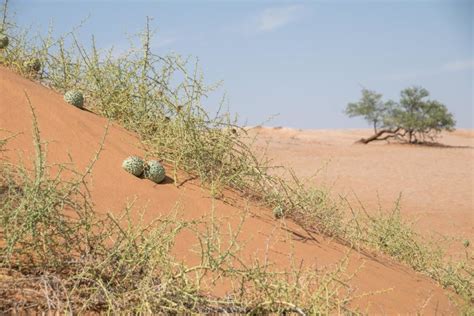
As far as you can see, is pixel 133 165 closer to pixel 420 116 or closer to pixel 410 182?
pixel 410 182

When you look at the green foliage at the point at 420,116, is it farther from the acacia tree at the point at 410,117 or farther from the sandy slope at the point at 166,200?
the sandy slope at the point at 166,200

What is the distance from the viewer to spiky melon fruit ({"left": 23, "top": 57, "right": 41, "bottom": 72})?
5.19m

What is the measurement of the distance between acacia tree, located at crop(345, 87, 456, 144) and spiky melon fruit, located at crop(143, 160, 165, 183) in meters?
24.6

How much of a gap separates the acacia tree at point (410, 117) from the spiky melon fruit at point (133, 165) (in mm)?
24626

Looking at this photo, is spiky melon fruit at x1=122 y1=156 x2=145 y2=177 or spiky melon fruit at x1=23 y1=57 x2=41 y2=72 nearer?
spiky melon fruit at x1=122 y1=156 x2=145 y2=177

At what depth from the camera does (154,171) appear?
4.21 meters

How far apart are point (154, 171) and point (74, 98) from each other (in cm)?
113

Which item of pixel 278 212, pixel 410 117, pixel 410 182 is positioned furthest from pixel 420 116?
pixel 278 212

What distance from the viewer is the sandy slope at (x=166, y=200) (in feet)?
12.5

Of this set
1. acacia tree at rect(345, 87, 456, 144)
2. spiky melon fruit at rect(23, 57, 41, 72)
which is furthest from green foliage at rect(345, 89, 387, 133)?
spiky melon fruit at rect(23, 57, 41, 72)

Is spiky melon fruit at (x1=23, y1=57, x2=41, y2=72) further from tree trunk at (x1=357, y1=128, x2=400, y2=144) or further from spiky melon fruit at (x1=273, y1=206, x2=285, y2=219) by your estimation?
tree trunk at (x1=357, y1=128, x2=400, y2=144)

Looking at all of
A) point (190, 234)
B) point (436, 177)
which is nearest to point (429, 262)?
point (190, 234)

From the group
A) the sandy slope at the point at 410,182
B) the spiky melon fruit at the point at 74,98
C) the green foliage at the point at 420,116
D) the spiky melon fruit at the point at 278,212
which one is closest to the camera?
the spiky melon fruit at the point at 278,212

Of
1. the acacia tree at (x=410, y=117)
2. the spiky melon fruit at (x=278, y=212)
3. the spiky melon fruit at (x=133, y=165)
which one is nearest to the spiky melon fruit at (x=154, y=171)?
the spiky melon fruit at (x=133, y=165)
